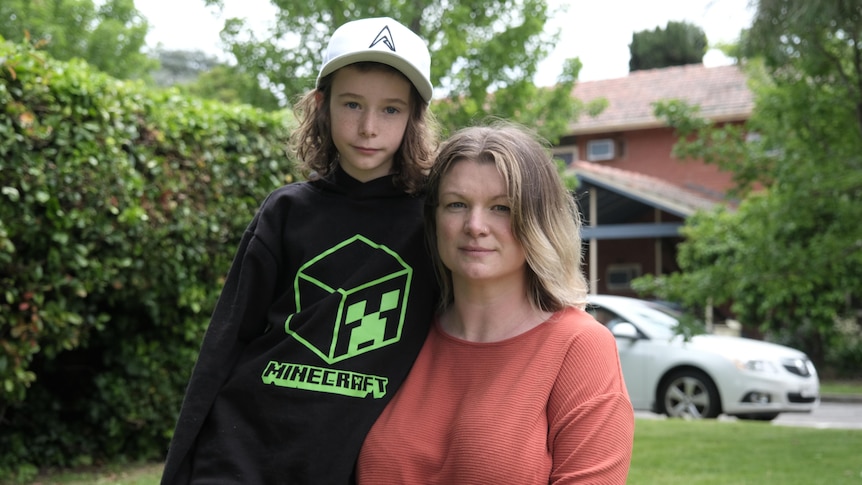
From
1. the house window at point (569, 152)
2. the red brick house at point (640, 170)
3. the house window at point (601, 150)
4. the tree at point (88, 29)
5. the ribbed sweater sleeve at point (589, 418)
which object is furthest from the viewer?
the house window at point (569, 152)

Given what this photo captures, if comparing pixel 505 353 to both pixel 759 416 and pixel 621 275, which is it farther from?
pixel 621 275

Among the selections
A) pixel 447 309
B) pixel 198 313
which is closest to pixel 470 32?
pixel 198 313

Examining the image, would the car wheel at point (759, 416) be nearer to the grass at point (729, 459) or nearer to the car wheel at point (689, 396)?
the car wheel at point (689, 396)

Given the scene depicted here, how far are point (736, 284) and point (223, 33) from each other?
20.5 ft

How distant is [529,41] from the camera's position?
1041 cm

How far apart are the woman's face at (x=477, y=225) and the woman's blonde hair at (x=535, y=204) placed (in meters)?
0.02

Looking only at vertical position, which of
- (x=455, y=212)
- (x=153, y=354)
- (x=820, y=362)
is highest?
(x=455, y=212)

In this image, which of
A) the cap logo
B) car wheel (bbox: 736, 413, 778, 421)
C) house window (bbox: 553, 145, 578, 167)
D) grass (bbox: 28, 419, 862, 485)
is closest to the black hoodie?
the cap logo

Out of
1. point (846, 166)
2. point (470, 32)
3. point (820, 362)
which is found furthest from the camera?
point (820, 362)

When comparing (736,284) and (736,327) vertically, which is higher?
(736,284)

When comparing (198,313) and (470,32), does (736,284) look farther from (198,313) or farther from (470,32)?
(198,313)

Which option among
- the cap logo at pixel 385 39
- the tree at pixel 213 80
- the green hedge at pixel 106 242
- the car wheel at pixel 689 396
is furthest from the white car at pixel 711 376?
the cap logo at pixel 385 39

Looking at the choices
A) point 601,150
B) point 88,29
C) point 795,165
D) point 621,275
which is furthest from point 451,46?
point 601,150

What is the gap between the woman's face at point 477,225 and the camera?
2.38m
